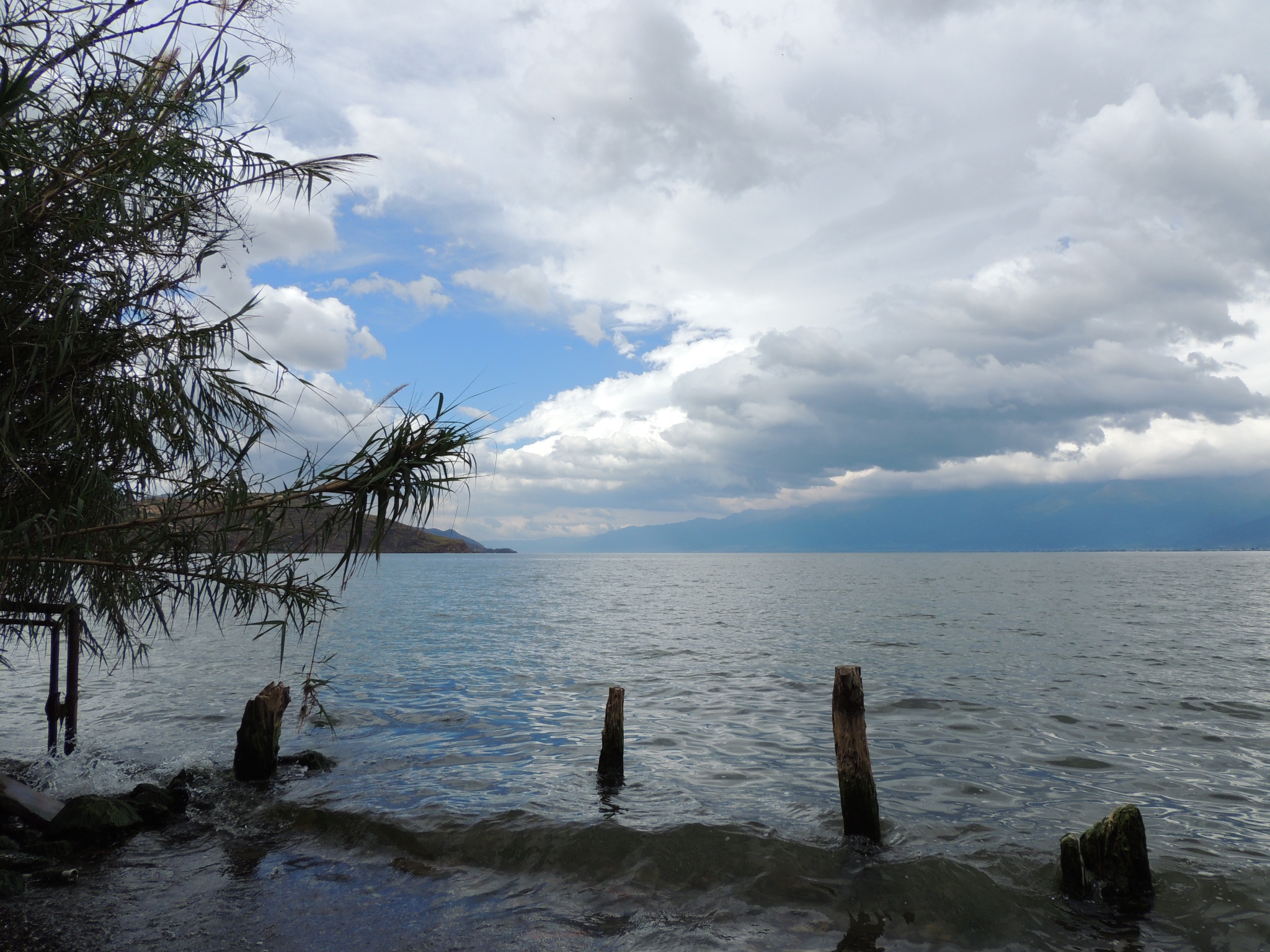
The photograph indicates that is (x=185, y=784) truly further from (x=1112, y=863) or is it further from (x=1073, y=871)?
(x=1112, y=863)

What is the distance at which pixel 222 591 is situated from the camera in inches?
286

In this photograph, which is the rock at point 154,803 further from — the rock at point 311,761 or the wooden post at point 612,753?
the wooden post at point 612,753

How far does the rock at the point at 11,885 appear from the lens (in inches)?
330

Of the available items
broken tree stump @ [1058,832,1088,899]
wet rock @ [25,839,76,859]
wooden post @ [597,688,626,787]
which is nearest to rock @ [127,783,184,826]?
wet rock @ [25,839,76,859]

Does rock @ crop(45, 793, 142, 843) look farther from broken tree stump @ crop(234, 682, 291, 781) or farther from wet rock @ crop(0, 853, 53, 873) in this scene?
broken tree stump @ crop(234, 682, 291, 781)

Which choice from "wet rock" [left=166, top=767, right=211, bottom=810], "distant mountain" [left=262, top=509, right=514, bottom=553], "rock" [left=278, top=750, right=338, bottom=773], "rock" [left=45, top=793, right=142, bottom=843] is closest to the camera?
"distant mountain" [left=262, top=509, right=514, bottom=553]

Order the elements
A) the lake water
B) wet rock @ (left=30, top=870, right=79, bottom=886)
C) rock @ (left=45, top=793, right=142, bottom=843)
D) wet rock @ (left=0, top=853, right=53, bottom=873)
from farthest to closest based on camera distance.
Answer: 1. rock @ (left=45, top=793, right=142, bottom=843)
2. wet rock @ (left=0, top=853, right=53, bottom=873)
3. wet rock @ (left=30, top=870, right=79, bottom=886)
4. the lake water

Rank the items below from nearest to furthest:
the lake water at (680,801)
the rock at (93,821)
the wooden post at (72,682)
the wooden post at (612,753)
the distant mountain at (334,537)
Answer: the distant mountain at (334,537) → the lake water at (680,801) → the rock at (93,821) → the wooden post at (72,682) → the wooden post at (612,753)

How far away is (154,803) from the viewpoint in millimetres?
11555

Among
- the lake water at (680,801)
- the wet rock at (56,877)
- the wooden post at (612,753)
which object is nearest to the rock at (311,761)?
A: the lake water at (680,801)

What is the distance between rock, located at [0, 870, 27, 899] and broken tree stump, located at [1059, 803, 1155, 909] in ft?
41.8

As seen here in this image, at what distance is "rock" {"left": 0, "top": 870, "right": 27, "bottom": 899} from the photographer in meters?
8.38

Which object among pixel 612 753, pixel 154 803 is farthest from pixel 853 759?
pixel 154 803

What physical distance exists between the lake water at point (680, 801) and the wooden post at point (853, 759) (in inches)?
14.0
